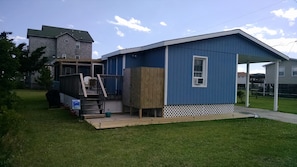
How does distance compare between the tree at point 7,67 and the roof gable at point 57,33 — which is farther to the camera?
the roof gable at point 57,33

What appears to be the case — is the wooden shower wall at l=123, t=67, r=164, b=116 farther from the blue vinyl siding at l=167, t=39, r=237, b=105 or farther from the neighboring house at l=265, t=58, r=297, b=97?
the neighboring house at l=265, t=58, r=297, b=97

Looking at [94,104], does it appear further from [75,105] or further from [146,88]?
[146,88]

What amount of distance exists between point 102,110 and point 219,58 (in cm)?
565

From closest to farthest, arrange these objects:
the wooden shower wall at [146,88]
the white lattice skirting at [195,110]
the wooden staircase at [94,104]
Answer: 1. the wooden shower wall at [146,88]
2. the wooden staircase at [94,104]
3. the white lattice skirting at [195,110]

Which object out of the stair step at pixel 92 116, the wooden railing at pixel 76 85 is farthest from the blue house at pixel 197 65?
the stair step at pixel 92 116

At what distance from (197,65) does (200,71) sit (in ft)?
1.00

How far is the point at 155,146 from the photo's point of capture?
17.8 feet

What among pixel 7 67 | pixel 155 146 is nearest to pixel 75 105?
pixel 7 67

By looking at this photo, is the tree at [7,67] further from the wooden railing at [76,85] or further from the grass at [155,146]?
the wooden railing at [76,85]

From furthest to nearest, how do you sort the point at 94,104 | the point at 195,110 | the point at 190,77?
the point at 195,110
the point at 190,77
the point at 94,104

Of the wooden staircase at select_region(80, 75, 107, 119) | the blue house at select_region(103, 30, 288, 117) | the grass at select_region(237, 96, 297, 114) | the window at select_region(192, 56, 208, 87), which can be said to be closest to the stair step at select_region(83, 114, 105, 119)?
the wooden staircase at select_region(80, 75, 107, 119)

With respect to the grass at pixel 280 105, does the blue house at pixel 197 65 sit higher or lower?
higher

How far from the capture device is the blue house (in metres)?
9.62

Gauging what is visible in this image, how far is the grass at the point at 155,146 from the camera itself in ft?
14.6
